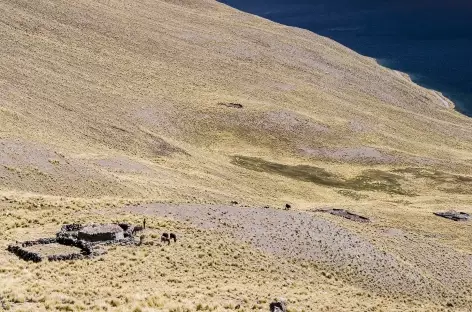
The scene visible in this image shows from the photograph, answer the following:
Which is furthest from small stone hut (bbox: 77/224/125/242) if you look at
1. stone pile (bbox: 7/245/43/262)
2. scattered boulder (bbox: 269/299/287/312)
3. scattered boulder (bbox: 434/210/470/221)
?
scattered boulder (bbox: 434/210/470/221)

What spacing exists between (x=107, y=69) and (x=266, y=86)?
39.9 m

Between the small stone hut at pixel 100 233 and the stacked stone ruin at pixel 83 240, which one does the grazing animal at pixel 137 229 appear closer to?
the stacked stone ruin at pixel 83 240

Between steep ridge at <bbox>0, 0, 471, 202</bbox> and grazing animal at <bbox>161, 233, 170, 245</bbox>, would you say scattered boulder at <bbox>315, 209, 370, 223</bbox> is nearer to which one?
steep ridge at <bbox>0, 0, 471, 202</bbox>

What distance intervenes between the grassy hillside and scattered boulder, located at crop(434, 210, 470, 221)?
2614 mm

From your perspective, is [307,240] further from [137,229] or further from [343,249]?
[137,229]

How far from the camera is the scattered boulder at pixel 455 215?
69.9 metres

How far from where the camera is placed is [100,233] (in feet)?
126

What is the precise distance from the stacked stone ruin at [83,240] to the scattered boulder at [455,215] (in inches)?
1780

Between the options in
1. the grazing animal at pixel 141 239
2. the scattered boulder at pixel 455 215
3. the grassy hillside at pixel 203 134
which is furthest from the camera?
the scattered boulder at pixel 455 215

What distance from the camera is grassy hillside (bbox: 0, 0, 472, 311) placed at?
141ft

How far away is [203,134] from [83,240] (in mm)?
67038

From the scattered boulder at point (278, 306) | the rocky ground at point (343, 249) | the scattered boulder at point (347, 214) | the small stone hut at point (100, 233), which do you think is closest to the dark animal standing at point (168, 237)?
the small stone hut at point (100, 233)

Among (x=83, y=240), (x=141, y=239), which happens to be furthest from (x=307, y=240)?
(x=83, y=240)

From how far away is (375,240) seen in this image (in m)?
51.3
